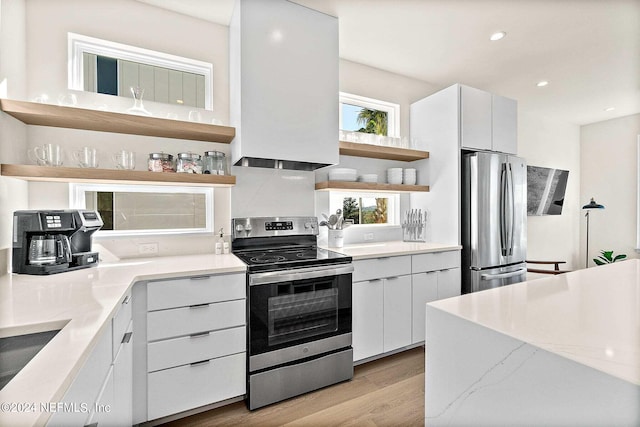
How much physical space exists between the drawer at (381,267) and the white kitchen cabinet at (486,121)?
1360 millimetres

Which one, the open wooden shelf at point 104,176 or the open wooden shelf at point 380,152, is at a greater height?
the open wooden shelf at point 380,152

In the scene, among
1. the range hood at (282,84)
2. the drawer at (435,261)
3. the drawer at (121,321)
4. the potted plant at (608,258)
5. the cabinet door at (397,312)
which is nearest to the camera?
the drawer at (121,321)

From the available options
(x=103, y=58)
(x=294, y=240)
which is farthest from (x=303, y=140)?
(x=103, y=58)

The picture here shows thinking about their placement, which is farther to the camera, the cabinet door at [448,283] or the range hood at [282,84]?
the cabinet door at [448,283]

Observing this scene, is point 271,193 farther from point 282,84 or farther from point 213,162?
point 282,84

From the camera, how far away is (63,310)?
1075 millimetres

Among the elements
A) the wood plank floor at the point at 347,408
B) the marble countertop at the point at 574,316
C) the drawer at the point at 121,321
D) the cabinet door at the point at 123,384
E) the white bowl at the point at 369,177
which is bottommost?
the wood plank floor at the point at 347,408

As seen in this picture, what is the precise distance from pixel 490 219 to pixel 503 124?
1.10m

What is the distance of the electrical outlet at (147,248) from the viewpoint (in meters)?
2.23

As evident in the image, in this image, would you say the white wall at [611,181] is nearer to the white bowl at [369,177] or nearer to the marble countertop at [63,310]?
the white bowl at [369,177]

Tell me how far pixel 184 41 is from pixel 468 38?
95.6 inches

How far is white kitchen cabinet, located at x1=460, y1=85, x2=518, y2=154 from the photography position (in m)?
2.99

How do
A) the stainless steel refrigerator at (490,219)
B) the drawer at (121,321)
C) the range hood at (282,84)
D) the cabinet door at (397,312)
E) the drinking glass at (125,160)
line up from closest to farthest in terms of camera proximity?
the drawer at (121,321) < the drinking glass at (125,160) < the range hood at (282,84) < the cabinet door at (397,312) < the stainless steel refrigerator at (490,219)

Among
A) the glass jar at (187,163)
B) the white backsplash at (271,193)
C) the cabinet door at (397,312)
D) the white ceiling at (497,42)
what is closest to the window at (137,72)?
the white ceiling at (497,42)
